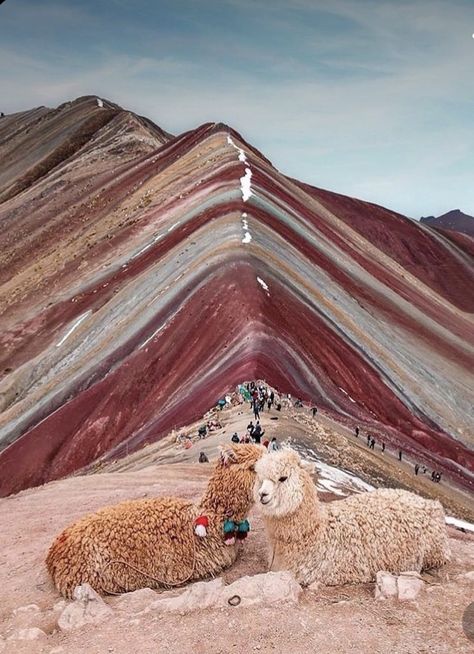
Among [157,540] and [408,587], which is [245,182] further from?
[408,587]

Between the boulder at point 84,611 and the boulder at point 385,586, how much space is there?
11.1ft

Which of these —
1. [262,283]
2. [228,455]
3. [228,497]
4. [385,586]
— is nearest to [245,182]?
[262,283]

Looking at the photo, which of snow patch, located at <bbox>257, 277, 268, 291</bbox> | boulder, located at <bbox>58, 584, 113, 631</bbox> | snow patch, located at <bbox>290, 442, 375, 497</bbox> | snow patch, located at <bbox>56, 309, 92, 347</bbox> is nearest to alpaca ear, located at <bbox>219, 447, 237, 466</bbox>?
boulder, located at <bbox>58, 584, 113, 631</bbox>

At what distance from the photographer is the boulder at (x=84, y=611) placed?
8086 millimetres

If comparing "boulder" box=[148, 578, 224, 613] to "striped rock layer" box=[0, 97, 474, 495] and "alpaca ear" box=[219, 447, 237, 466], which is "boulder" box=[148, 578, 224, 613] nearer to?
"alpaca ear" box=[219, 447, 237, 466]

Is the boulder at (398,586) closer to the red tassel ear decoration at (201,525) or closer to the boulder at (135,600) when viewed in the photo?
the red tassel ear decoration at (201,525)

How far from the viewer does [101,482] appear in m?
15.2

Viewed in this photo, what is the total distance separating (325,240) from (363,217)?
42861 millimetres

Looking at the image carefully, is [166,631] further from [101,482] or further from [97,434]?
[97,434]

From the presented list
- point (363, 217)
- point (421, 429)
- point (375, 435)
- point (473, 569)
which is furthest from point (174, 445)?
point (363, 217)

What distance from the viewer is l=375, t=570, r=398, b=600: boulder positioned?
813 centimetres

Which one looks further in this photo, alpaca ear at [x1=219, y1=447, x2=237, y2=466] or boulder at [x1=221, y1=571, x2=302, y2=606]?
alpaca ear at [x1=219, y1=447, x2=237, y2=466]

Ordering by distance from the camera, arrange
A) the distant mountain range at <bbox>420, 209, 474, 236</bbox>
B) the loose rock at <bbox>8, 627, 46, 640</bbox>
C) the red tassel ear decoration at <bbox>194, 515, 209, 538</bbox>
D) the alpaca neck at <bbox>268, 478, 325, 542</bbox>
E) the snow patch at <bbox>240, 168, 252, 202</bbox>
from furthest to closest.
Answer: the distant mountain range at <bbox>420, 209, 474, 236</bbox> < the snow patch at <bbox>240, 168, 252, 202</bbox> < the red tassel ear decoration at <bbox>194, 515, 209, 538</bbox> < the alpaca neck at <bbox>268, 478, 325, 542</bbox> < the loose rock at <bbox>8, 627, 46, 640</bbox>

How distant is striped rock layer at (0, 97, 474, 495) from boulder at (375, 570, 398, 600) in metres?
13.5
